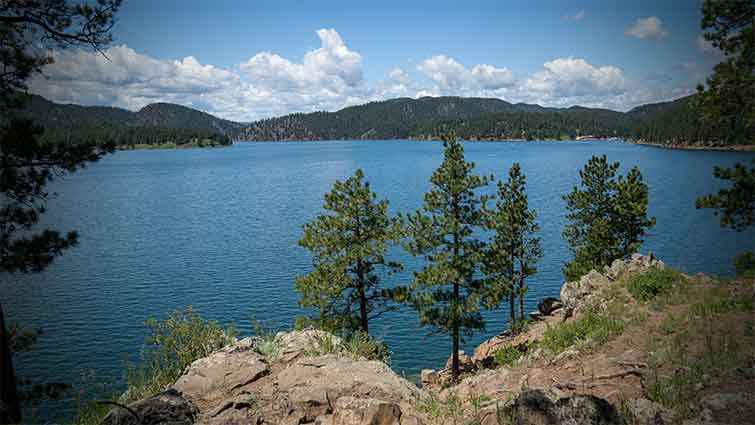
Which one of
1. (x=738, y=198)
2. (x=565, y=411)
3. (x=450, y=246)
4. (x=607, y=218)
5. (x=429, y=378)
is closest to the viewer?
(x=565, y=411)

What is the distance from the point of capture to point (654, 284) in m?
14.9

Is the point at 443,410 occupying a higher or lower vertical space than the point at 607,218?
higher

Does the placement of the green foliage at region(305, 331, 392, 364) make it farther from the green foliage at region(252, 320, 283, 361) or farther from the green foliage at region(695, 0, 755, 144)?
the green foliage at region(695, 0, 755, 144)

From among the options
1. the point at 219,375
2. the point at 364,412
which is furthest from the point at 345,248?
the point at 364,412

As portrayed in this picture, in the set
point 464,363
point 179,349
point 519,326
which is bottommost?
point 464,363

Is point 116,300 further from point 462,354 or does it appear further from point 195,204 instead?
point 195,204

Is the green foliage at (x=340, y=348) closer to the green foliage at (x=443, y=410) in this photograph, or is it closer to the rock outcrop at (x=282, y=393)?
the rock outcrop at (x=282, y=393)

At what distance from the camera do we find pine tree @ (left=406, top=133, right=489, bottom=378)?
22.4 metres

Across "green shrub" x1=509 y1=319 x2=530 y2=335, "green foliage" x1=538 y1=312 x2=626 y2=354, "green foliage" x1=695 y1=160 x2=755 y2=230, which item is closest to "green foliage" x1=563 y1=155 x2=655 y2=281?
"green shrub" x1=509 y1=319 x2=530 y2=335

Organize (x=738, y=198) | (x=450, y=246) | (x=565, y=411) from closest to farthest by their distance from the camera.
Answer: (x=565, y=411) → (x=738, y=198) → (x=450, y=246)

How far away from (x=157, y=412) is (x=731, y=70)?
17.7 metres

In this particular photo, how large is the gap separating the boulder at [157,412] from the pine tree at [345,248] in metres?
14.3

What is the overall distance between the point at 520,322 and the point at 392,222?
1115 cm

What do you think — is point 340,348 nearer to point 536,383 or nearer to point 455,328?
point 536,383
